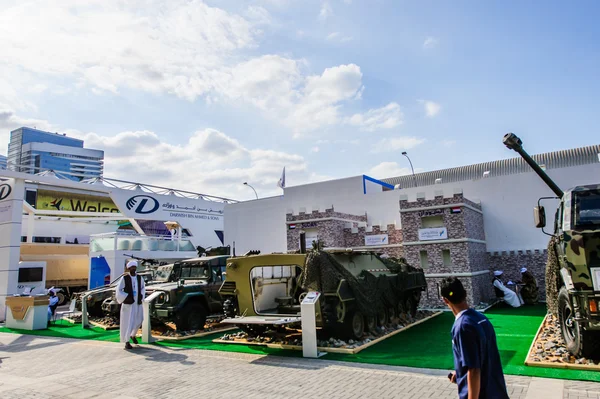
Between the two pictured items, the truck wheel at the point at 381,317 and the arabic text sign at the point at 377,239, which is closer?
the truck wheel at the point at 381,317

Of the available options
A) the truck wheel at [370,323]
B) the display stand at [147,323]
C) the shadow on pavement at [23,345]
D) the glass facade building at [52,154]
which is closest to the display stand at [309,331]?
the truck wheel at [370,323]

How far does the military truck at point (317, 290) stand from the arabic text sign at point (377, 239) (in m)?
6.61

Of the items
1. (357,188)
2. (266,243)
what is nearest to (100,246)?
(266,243)

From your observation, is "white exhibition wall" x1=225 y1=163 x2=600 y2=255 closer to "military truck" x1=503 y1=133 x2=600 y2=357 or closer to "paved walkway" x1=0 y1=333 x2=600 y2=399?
"military truck" x1=503 y1=133 x2=600 y2=357

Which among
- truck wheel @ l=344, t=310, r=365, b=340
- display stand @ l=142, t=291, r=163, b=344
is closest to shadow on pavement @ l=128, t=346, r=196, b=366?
display stand @ l=142, t=291, r=163, b=344

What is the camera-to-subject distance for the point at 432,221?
16531 millimetres

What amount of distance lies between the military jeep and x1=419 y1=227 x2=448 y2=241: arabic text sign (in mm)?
7657

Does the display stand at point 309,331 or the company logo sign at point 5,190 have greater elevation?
the company logo sign at point 5,190

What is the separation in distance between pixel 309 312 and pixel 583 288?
14.5ft

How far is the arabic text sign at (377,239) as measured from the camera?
18.3 meters

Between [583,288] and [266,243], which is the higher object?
[266,243]

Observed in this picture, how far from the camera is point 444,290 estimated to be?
3.18 m

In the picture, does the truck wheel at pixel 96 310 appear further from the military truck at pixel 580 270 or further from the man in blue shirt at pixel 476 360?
the man in blue shirt at pixel 476 360

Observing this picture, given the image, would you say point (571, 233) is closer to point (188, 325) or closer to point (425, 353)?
point (425, 353)
